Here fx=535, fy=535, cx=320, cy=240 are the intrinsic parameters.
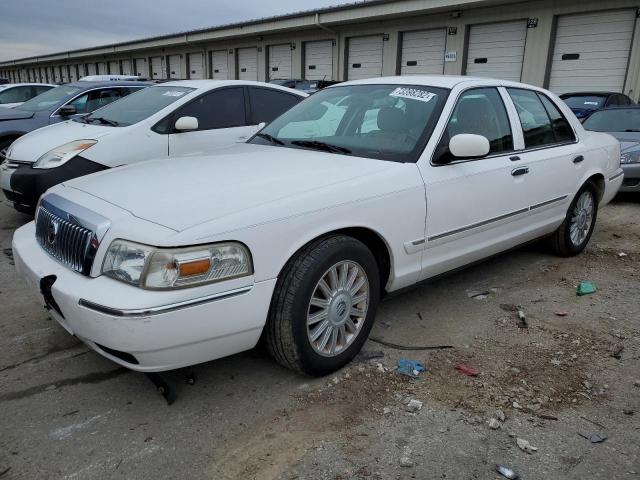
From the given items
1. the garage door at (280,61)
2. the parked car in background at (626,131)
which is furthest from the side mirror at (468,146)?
the garage door at (280,61)

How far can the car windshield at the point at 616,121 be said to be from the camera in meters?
8.52

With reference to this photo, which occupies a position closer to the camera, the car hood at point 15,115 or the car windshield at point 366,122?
the car windshield at point 366,122

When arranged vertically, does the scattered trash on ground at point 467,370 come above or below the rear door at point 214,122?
below

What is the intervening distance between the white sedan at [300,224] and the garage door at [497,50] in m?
13.6

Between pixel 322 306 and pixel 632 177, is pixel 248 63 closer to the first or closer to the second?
pixel 632 177

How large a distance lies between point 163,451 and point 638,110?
9245 mm

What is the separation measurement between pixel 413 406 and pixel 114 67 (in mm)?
45487

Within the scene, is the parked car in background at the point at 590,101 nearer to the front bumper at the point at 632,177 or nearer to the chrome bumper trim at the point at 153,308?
the front bumper at the point at 632,177

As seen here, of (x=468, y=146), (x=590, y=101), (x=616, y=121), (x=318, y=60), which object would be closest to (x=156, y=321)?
(x=468, y=146)

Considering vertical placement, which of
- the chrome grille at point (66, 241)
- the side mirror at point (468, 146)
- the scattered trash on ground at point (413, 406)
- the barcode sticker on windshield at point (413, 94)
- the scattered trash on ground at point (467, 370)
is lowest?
the scattered trash on ground at point (467, 370)

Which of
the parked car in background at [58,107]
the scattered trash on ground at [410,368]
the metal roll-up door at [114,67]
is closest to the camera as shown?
the scattered trash on ground at [410,368]

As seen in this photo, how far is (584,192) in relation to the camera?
500 cm

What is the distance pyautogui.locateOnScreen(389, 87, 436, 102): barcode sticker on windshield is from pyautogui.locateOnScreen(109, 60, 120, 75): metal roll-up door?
42329 millimetres

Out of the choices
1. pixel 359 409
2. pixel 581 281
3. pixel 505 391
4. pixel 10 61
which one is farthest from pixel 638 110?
pixel 10 61
